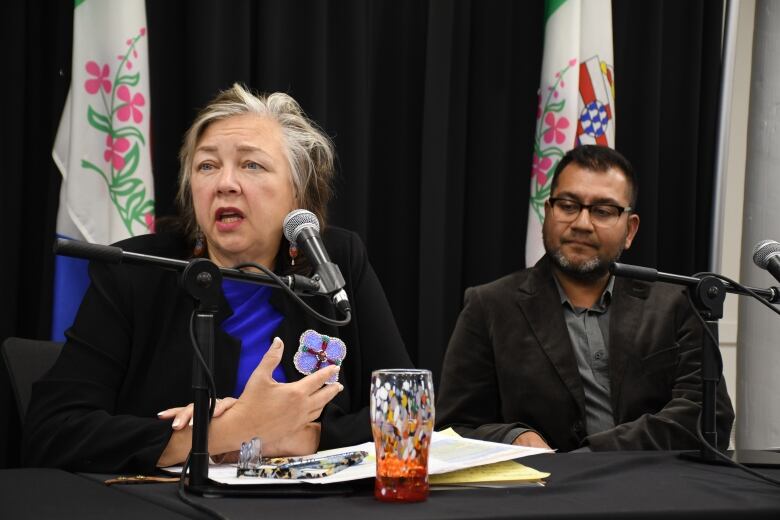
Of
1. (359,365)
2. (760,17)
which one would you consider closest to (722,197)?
(760,17)

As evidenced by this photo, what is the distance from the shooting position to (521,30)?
11.6 ft

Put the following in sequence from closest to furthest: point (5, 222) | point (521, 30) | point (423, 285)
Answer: point (5, 222), point (423, 285), point (521, 30)

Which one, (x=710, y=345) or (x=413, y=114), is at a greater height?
(x=413, y=114)

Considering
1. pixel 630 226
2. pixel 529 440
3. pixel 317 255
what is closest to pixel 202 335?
pixel 317 255

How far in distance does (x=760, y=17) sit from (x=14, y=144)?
8.73ft

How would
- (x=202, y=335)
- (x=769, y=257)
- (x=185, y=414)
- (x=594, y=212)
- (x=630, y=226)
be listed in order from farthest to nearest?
(x=630, y=226) < (x=594, y=212) < (x=769, y=257) < (x=185, y=414) < (x=202, y=335)

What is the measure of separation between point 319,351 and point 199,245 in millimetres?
458

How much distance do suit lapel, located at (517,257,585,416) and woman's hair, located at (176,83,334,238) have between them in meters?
0.70

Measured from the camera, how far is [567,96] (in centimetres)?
327

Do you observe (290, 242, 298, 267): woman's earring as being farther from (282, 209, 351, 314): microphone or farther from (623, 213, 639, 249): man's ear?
(623, 213, 639, 249): man's ear

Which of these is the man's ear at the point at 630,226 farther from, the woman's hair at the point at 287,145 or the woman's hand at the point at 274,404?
the woman's hand at the point at 274,404

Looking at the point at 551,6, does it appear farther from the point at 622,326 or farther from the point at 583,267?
the point at 622,326

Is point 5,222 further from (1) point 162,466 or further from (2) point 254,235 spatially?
(1) point 162,466

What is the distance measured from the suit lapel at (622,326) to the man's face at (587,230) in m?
0.08
